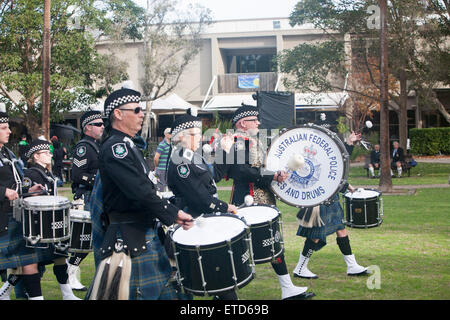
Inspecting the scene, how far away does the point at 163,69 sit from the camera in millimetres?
24750

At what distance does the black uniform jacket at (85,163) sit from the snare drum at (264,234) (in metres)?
1.82

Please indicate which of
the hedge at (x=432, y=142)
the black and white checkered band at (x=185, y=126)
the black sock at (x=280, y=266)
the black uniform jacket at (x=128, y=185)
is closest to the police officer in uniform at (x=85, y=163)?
the black and white checkered band at (x=185, y=126)

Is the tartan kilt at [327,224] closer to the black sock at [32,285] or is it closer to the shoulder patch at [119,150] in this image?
the black sock at [32,285]

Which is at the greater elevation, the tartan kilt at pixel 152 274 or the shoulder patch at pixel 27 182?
the shoulder patch at pixel 27 182

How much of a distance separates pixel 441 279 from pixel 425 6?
49.7ft

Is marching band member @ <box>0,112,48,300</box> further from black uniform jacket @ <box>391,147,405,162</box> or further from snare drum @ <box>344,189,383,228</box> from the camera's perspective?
black uniform jacket @ <box>391,147,405,162</box>

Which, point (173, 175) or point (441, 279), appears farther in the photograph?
point (441, 279)

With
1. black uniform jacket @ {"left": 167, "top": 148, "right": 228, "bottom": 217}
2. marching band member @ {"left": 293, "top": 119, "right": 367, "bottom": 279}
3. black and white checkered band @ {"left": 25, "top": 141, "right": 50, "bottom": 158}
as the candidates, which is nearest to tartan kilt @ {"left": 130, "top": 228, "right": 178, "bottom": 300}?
black uniform jacket @ {"left": 167, "top": 148, "right": 228, "bottom": 217}

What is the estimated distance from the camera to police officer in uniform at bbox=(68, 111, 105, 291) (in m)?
5.72

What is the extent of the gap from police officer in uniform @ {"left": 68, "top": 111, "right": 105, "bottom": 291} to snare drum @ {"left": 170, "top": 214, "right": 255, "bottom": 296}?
2.16 meters

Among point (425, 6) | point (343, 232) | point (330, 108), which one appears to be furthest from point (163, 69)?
point (343, 232)

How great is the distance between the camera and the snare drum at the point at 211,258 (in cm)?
367

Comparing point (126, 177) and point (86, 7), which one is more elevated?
point (86, 7)

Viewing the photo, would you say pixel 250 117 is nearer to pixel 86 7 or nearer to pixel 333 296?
pixel 333 296
